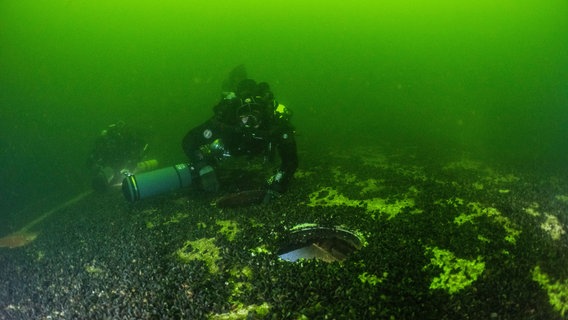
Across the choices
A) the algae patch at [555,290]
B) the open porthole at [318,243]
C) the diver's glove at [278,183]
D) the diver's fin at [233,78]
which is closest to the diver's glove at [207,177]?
the diver's glove at [278,183]

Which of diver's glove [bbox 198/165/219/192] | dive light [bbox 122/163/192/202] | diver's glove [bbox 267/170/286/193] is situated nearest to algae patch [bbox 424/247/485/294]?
diver's glove [bbox 267/170/286/193]

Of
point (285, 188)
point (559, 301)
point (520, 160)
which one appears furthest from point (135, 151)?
point (520, 160)

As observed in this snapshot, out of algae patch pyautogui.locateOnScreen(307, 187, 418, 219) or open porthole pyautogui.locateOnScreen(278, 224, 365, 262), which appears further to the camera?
algae patch pyautogui.locateOnScreen(307, 187, 418, 219)

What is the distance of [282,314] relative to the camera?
4.85m

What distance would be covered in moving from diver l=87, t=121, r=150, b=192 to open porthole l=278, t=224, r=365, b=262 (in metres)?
11.6

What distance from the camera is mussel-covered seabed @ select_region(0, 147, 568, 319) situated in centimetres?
512

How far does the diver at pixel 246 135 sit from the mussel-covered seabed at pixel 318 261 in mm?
714

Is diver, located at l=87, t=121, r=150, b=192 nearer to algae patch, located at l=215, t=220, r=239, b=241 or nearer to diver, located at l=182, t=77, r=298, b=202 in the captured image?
diver, located at l=182, t=77, r=298, b=202

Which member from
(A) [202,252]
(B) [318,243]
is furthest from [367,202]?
(A) [202,252]

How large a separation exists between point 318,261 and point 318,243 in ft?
5.08

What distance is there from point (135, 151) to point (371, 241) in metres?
13.8

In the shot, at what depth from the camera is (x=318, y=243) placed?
7551 mm

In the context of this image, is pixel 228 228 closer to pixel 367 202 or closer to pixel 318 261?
pixel 318 261

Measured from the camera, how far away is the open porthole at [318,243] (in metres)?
7.16
